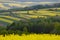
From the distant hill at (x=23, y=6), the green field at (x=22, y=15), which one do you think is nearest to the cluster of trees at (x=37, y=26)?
the green field at (x=22, y=15)

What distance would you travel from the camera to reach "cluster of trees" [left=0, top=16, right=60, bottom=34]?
21.3 feet

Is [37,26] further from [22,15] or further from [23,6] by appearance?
[23,6]

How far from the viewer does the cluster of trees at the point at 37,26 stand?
21.3 ft

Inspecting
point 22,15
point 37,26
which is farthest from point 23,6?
point 37,26

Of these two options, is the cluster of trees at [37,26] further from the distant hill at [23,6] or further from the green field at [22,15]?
the distant hill at [23,6]

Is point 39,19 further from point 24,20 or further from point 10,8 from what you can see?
point 10,8

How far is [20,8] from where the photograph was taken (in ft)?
24.5

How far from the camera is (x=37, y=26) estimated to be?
662 cm

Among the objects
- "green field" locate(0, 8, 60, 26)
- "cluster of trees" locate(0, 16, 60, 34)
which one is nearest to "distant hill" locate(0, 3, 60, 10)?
"green field" locate(0, 8, 60, 26)

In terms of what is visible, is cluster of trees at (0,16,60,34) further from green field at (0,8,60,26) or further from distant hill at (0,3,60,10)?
distant hill at (0,3,60,10)

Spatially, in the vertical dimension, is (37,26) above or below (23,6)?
below

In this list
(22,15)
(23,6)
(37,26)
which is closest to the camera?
(37,26)

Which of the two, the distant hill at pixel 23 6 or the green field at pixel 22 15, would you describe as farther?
the distant hill at pixel 23 6

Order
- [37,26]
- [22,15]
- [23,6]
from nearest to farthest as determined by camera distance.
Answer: [37,26] → [22,15] → [23,6]
